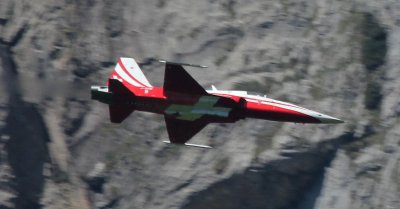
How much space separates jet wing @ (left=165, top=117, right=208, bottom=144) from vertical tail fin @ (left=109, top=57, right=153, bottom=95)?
258 cm

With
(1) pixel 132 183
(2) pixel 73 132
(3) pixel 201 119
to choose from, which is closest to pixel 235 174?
(1) pixel 132 183

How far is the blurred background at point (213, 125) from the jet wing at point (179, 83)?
3319 cm

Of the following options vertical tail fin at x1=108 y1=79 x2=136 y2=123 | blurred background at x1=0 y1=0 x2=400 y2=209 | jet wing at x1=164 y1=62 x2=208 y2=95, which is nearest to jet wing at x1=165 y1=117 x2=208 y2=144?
vertical tail fin at x1=108 y1=79 x2=136 y2=123

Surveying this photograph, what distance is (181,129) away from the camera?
60875mm

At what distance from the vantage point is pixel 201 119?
190 ft

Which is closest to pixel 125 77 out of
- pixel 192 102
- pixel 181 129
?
pixel 181 129

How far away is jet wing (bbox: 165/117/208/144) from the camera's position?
6078 cm

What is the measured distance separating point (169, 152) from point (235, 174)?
263 inches

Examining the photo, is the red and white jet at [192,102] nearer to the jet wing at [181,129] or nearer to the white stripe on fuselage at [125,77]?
the white stripe on fuselage at [125,77]

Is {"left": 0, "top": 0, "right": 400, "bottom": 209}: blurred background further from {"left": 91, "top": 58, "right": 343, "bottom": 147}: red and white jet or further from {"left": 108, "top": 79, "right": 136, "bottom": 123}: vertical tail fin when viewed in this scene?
{"left": 91, "top": 58, "right": 343, "bottom": 147}: red and white jet

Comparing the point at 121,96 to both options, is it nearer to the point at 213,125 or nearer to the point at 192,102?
the point at 192,102

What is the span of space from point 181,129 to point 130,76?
4043 millimetres

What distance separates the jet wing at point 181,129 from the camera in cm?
6078

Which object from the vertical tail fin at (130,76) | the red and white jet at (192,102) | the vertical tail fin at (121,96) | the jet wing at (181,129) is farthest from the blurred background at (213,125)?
the red and white jet at (192,102)
